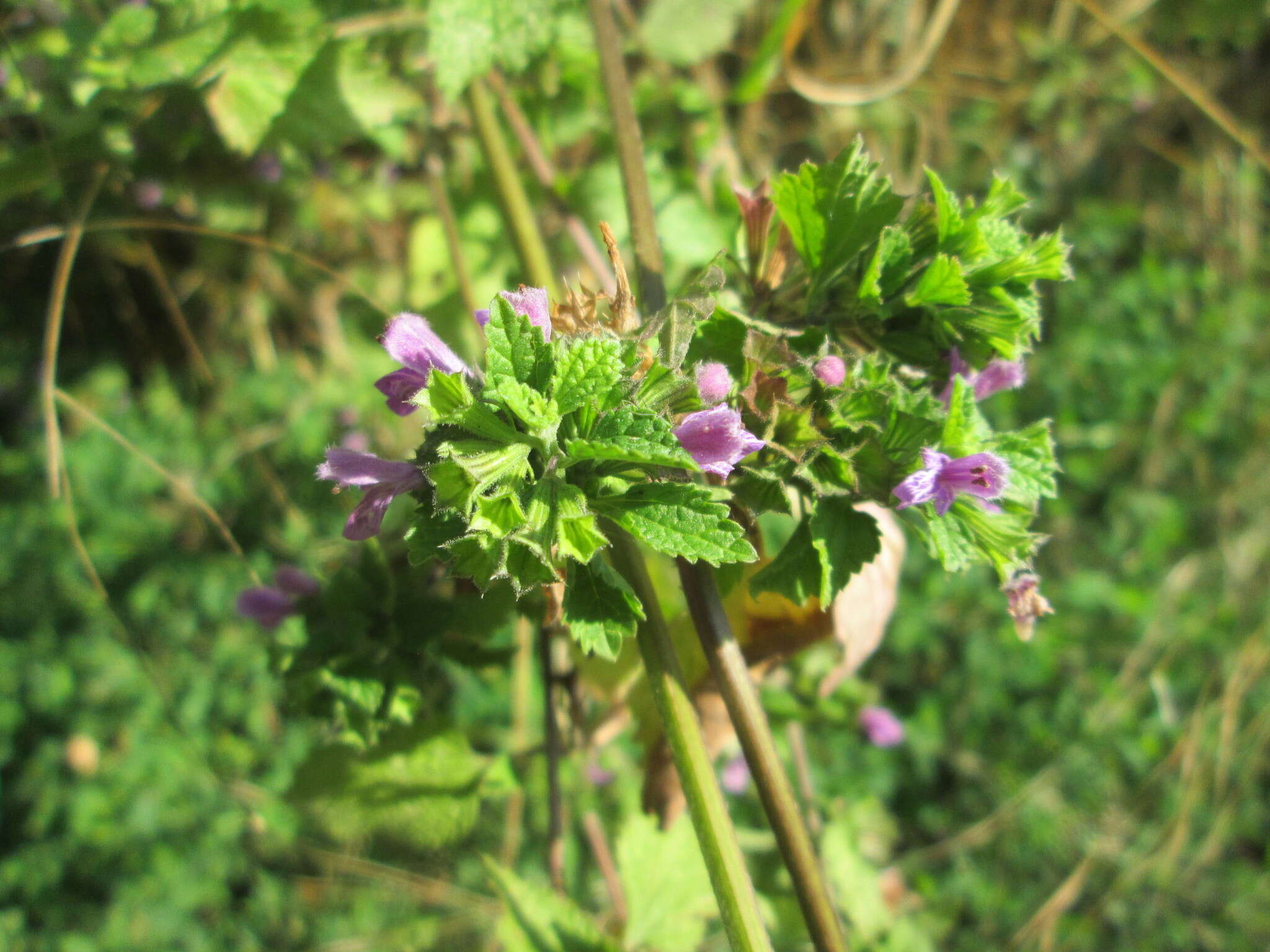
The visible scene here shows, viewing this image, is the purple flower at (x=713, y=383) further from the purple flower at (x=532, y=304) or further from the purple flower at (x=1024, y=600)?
the purple flower at (x=1024, y=600)

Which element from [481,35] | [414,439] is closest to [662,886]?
[481,35]

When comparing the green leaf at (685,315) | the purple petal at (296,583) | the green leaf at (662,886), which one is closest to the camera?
the green leaf at (685,315)

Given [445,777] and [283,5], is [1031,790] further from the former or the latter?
[283,5]

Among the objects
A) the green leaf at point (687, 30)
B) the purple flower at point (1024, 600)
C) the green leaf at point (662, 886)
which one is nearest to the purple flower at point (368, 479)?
the purple flower at point (1024, 600)

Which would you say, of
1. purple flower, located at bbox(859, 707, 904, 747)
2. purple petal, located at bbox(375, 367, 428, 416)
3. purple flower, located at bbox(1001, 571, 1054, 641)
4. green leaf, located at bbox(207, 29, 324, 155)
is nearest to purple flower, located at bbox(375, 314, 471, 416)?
purple petal, located at bbox(375, 367, 428, 416)

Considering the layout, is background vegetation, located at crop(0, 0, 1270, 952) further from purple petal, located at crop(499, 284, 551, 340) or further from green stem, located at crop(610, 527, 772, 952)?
purple petal, located at crop(499, 284, 551, 340)
